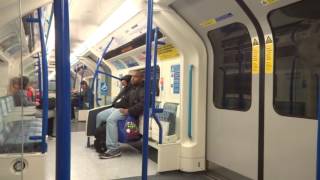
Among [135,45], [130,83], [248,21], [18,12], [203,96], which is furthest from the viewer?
[135,45]

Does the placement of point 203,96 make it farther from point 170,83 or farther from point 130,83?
point 130,83

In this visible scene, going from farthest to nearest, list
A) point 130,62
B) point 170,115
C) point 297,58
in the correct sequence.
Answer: point 130,62 → point 170,115 → point 297,58

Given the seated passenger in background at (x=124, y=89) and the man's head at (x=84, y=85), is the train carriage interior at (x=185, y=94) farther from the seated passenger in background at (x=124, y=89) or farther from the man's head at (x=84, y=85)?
the man's head at (x=84, y=85)

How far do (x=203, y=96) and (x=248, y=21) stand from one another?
4.33 ft

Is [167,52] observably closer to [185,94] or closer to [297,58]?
[185,94]

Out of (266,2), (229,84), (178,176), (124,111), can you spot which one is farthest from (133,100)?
(266,2)

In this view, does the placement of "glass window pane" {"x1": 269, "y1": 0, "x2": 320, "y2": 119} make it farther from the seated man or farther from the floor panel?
the seated man

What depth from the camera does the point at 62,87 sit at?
1.17 m

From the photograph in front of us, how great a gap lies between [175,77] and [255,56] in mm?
1780

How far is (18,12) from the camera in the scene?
7.46 feet

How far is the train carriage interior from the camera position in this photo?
234cm

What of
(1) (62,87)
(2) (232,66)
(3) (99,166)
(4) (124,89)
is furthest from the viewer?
(4) (124,89)

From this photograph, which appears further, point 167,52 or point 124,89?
point 124,89

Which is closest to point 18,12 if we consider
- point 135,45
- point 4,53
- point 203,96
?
point 4,53
